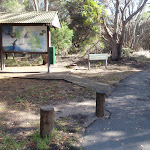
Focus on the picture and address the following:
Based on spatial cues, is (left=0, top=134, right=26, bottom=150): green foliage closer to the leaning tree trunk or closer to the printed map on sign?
the printed map on sign

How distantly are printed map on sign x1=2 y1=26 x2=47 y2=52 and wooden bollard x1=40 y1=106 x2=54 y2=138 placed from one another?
22.0 ft

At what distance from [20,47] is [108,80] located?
15.8ft

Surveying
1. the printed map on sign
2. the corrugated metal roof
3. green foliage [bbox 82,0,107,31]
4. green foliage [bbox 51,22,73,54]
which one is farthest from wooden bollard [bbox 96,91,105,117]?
green foliage [bbox 51,22,73,54]

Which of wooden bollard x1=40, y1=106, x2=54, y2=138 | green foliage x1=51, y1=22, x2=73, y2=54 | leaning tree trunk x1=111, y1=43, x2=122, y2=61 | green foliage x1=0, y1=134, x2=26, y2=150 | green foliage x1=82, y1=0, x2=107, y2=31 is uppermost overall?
green foliage x1=82, y1=0, x2=107, y2=31

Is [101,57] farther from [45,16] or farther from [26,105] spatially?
[26,105]

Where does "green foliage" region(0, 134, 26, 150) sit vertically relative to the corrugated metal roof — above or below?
below

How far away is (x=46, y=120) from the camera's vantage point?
153 inches

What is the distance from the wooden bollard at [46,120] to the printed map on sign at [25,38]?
6693 millimetres

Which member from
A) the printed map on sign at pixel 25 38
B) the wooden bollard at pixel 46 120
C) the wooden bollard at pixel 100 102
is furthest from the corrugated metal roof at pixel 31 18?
the wooden bollard at pixel 46 120

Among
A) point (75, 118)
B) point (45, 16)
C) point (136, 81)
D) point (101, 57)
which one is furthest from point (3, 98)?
point (101, 57)

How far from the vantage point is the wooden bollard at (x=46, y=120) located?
3.85 m

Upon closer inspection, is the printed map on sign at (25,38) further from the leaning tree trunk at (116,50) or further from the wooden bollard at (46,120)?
the leaning tree trunk at (116,50)

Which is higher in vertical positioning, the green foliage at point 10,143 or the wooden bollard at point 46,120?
the wooden bollard at point 46,120

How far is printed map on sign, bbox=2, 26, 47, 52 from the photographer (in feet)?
33.4
